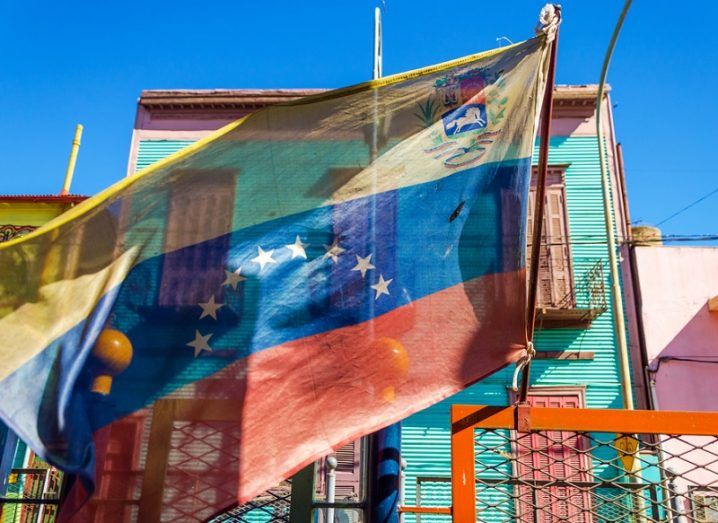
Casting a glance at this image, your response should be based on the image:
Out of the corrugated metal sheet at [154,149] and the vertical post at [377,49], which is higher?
the corrugated metal sheet at [154,149]

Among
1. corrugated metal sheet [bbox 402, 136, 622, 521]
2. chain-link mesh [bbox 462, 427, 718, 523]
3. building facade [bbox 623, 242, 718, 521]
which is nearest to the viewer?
chain-link mesh [bbox 462, 427, 718, 523]

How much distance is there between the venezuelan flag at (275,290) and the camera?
330cm

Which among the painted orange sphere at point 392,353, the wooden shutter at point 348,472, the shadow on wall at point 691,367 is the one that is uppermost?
the shadow on wall at point 691,367

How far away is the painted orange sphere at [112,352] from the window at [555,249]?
1187cm

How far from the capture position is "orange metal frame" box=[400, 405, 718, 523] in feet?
12.0

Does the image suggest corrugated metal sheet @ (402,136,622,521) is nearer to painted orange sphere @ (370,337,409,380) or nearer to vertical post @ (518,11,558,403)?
vertical post @ (518,11,558,403)

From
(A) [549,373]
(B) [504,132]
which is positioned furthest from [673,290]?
(B) [504,132]

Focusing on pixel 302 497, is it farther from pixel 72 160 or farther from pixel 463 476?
pixel 72 160

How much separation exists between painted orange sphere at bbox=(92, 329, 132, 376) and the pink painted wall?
1280cm

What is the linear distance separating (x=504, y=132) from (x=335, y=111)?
1.05 m

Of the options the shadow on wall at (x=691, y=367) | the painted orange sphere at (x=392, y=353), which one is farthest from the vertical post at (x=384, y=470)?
the shadow on wall at (x=691, y=367)

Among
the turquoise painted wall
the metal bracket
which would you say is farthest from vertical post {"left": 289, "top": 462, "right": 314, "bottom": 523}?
the turquoise painted wall

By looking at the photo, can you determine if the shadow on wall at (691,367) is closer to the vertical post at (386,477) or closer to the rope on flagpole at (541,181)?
the vertical post at (386,477)

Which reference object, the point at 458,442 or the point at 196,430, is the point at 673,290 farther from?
the point at 196,430
